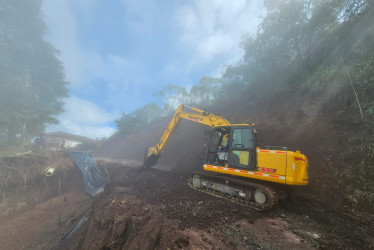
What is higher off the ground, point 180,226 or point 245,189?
point 245,189

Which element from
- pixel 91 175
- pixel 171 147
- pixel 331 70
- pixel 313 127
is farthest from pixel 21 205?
pixel 331 70

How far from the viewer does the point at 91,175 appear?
1061 cm

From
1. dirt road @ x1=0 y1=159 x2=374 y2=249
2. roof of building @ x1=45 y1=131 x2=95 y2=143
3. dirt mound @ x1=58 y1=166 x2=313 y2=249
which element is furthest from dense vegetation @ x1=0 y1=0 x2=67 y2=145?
dirt mound @ x1=58 y1=166 x2=313 y2=249

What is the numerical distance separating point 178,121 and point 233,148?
14.2 feet

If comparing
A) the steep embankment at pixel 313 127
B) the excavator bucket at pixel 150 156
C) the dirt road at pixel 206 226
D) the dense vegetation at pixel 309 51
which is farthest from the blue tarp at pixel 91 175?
the dense vegetation at pixel 309 51

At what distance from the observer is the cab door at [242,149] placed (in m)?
4.94

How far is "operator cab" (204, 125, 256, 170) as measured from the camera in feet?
16.4

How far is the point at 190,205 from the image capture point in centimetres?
473

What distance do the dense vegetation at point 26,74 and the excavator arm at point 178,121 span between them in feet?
65.8

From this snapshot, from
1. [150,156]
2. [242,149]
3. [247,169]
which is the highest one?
[242,149]

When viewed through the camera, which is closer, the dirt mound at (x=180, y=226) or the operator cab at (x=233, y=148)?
the dirt mound at (x=180, y=226)

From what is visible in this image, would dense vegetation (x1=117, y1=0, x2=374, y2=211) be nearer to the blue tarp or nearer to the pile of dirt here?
the pile of dirt

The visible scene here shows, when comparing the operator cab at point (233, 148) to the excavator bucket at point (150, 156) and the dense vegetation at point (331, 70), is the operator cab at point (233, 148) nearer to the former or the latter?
the dense vegetation at point (331, 70)

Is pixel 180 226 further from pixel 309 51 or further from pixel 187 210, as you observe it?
pixel 309 51
